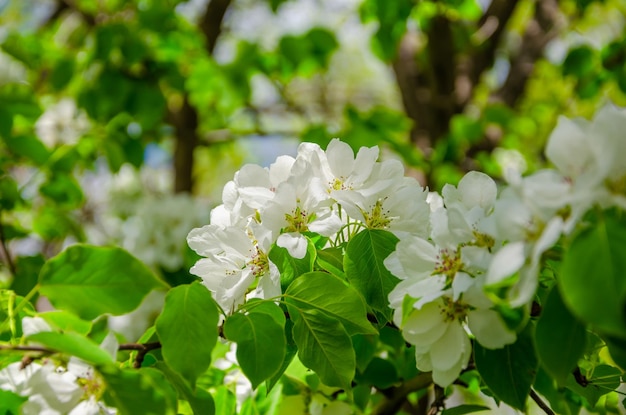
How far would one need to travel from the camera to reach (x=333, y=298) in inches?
18.8

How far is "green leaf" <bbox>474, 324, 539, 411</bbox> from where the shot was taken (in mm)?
445

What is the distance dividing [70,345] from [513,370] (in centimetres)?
31

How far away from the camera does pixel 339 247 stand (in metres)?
0.55

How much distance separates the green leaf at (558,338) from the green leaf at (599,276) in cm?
5

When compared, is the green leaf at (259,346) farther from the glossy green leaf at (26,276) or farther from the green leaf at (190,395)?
the glossy green leaf at (26,276)

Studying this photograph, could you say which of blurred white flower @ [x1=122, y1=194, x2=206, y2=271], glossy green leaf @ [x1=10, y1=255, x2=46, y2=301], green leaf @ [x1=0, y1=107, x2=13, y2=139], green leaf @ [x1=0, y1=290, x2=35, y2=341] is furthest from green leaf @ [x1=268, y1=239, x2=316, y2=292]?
blurred white flower @ [x1=122, y1=194, x2=206, y2=271]

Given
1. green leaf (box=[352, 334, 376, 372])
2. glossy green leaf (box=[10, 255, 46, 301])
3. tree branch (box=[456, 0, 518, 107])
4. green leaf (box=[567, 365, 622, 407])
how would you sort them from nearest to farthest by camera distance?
1. green leaf (box=[567, 365, 622, 407])
2. green leaf (box=[352, 334, 376, 372])
3. glossy green leaf (box=[10, 255, 46, 301])
4. tree branch (box=[456, 0, 518, 107])

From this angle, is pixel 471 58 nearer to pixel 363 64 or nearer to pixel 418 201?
pixel 418 201

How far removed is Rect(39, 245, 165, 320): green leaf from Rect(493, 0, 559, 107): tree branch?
2193 mm

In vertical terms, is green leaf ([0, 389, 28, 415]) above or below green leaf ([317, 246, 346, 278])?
below

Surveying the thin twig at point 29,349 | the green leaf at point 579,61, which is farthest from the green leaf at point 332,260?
the green leaf at point 579,61

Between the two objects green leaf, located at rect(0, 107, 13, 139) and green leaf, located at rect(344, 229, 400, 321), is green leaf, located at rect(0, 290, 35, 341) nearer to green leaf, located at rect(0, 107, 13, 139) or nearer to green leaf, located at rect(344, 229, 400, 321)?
green leaf, located at rect(344, 229, 400, 321)

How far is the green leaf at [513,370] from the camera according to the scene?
1.46 ft

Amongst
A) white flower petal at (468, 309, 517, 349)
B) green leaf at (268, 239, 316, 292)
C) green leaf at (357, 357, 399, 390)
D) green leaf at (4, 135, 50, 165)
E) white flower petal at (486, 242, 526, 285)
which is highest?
white flower petal at (486, 242, 526, 285)
